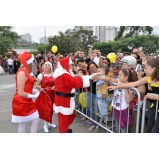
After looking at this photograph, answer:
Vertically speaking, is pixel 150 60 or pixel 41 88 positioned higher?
pixel 150 60

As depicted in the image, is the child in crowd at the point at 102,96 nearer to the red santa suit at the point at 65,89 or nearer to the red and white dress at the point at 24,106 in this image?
the red santa suit at the point at 65,89

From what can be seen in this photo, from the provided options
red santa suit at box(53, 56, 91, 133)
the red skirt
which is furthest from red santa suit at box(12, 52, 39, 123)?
the red skirt

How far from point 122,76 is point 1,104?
14.9 ft

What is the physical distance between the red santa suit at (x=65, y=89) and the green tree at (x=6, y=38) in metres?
18.7

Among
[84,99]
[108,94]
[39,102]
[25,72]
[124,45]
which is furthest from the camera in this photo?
[124,45]

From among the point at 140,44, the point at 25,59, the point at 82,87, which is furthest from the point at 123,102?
the point at 140,44

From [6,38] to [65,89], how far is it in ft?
64.1

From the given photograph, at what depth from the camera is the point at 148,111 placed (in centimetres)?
290

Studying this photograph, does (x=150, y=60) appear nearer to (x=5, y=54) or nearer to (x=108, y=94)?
(x=108, y=94)

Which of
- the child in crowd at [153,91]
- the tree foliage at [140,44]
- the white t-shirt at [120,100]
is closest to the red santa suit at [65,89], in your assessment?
the white t-shirt at [120,100]

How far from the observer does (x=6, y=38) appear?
2108cm

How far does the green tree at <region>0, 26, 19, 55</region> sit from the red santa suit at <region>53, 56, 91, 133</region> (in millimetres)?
18717

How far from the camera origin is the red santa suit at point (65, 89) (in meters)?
3.25

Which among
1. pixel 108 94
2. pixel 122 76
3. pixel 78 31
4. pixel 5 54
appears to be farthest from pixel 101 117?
pixel 78 31
